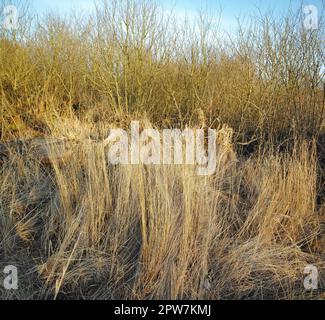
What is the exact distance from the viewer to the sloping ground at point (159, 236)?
2318 mm

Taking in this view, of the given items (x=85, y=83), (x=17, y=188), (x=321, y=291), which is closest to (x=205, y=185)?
(x=321, y=291)

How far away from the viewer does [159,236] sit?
2463 millimetres

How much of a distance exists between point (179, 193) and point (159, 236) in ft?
2.06

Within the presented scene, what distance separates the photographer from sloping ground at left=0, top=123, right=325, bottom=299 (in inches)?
91.3

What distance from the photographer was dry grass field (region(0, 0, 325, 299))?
2.37 m

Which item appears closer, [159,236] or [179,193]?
[159,236]

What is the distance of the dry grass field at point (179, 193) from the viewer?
7.78 ft

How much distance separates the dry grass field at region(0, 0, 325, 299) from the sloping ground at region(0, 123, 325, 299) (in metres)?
0.01

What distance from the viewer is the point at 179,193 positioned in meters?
2.99

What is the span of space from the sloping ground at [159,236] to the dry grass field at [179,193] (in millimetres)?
12

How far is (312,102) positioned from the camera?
5.26m
